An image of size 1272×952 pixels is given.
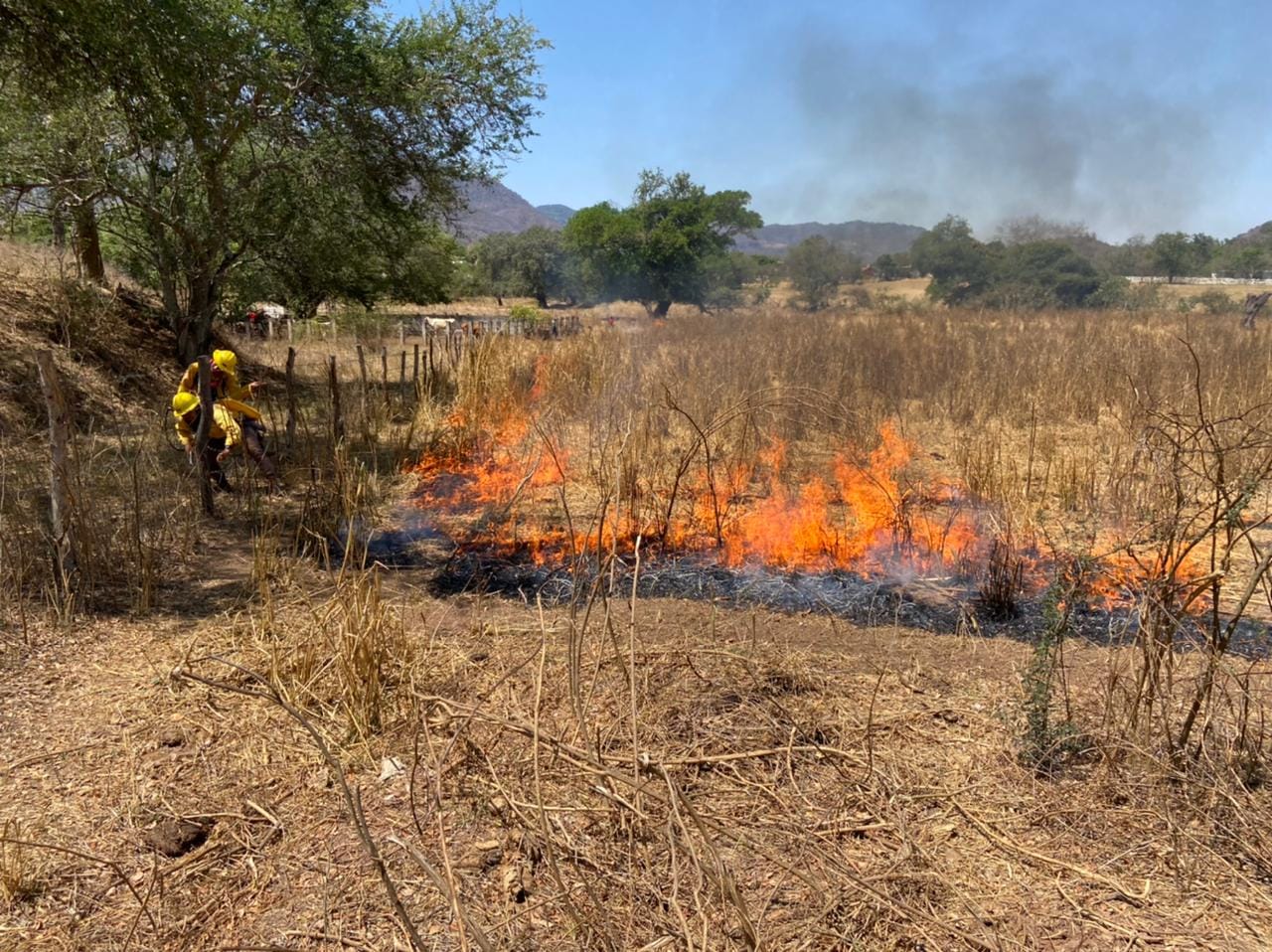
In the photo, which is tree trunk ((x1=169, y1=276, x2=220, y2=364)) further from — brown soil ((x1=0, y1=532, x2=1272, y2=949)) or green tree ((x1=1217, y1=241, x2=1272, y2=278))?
green tree ((x1=1217, y1=241, x2=1272, y2=278))

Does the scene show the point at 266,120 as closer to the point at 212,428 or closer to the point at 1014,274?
the point at 212,428

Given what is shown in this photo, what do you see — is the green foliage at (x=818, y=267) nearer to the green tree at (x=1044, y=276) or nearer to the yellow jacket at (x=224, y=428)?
the green tree at (x=1044, y=276)

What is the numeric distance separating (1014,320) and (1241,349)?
6.81m

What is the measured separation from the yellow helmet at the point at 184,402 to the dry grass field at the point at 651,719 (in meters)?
0.55

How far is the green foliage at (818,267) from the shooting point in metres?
45.8

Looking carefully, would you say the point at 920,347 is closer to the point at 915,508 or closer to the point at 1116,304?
the point at 915,508

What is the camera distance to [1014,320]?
1697 cm

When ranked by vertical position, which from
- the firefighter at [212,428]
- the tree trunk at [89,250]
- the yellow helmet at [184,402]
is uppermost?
the tree trunk at [89,250]

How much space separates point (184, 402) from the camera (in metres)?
6.13

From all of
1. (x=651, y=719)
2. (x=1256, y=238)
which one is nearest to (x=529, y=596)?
(x=651, y=719)

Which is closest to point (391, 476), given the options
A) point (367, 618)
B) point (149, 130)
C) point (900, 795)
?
point (149, 130)

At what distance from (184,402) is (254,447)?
0.61m

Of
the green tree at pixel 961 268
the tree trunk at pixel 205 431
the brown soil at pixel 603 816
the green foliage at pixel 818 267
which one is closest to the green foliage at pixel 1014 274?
the green tree at pixel 961 268

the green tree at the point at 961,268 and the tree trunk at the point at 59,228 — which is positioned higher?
the green tree at the point at 961,268
